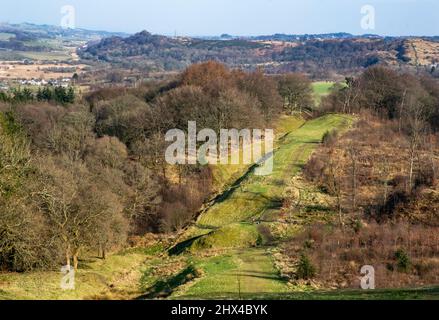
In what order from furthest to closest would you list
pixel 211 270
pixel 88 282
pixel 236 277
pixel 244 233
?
1. pixel 244 233
2. pixel 211 270
3. pixel 88 282
4. pixel 236 277

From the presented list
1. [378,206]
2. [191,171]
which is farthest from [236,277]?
[191,171]

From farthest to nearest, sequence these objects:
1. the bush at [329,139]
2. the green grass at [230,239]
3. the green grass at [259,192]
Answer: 1. the bush at [329,139]
2. the green grass at [259,192]
3. the green grass at [230,239]

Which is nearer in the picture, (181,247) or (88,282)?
(88,282)

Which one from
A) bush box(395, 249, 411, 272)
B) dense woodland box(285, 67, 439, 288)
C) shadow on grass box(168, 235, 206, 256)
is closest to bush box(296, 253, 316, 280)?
dense woodland box(285, 67, 439, 288)

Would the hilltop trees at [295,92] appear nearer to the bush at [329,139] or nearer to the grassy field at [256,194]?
the bush at [329,139]

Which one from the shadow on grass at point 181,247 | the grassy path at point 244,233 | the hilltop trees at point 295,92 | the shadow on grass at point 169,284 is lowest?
the shadow on grass at point 181,247

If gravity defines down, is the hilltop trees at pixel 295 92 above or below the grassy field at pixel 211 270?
above

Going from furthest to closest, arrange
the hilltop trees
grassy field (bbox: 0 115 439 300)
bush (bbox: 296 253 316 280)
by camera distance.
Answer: the hilltop trees → bush (bbox: 296 253 316 280) → grassy field (bbox: 0 115 439 300)

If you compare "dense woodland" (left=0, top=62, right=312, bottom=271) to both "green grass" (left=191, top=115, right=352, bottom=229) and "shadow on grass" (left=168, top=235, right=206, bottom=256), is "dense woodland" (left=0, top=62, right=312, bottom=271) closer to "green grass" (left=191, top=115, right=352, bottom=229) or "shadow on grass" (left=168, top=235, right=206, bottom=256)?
"green grass" (left=191, top=115, right=352, bottom=229)

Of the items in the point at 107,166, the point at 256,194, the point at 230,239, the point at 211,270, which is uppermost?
the point at 107,166

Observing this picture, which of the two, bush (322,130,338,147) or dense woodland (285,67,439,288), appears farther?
bush (322,130,338,147)

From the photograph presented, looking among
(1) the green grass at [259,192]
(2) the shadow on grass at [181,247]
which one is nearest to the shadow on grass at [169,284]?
(2) the shadow on grass at [181,247]

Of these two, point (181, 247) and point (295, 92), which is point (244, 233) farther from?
point (295, 92)

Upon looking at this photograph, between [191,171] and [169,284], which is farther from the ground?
[191,171]
